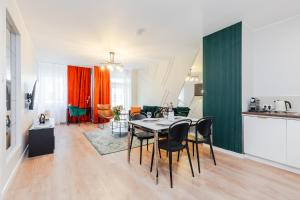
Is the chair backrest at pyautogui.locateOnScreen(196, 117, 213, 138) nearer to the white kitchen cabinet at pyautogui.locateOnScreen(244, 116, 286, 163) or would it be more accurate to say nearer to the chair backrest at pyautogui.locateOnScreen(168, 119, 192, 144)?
the chair backrest at pyautogui.locateOnScreen(168, 119, 192, 144)

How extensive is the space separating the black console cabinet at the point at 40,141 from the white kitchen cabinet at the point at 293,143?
432 cm

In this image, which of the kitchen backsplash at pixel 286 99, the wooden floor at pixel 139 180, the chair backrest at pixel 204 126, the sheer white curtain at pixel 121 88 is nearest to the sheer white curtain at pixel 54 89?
the sheer white curtain at pixel 121 88

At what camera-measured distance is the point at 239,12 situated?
99.0 inches

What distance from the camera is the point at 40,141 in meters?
3.06

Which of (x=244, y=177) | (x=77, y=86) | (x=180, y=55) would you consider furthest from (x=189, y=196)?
(x=77, y=86)

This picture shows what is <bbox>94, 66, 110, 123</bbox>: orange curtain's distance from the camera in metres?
6.81

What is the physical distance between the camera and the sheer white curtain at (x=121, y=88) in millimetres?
7633

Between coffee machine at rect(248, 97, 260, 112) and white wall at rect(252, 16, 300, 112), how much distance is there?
188 mm

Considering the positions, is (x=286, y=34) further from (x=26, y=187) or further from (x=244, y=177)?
(x=26, y=187)

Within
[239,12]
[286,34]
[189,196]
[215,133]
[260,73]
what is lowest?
[189,196]

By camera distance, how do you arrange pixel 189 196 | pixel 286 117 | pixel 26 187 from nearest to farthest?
pixel 189 196, pixel 26 187, pixel 286 117

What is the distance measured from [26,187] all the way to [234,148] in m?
3.49

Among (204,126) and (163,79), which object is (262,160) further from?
(163,79)

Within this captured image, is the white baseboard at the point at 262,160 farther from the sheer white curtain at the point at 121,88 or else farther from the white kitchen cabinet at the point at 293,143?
the sheer white curtain at the point at 121,88
